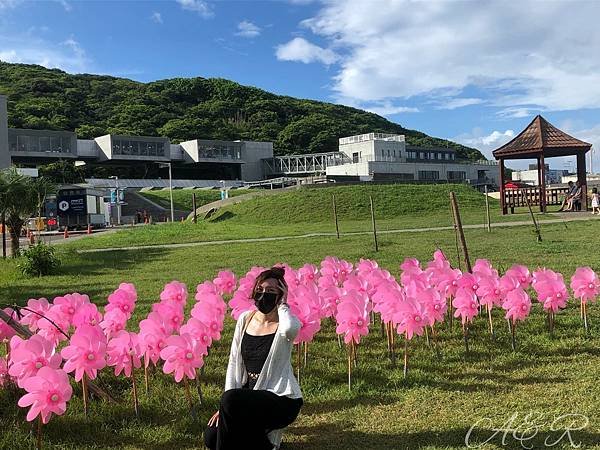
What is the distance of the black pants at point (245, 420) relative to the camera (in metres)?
3.40

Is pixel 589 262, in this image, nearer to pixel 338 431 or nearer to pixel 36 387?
pixel 338 431

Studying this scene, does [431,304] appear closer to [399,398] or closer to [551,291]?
[399,398]

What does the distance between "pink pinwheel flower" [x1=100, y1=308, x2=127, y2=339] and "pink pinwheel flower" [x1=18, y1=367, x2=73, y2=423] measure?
1.53 meters

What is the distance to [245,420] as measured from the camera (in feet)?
11.2

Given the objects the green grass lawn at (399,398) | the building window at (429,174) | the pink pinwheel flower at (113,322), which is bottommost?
the green grass lawn at (399,398)

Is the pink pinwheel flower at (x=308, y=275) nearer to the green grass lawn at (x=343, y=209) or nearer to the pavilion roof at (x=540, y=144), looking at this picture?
the green grass lawn at (x=343, y=209)

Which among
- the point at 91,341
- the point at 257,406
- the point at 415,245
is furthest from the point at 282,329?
the point at 415,245

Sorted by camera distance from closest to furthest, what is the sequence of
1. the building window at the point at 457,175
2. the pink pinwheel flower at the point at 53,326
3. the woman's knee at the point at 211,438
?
the woman's knee at the point at 211,438
the pink pinwheel flower at the point at 53,326
the building window at the point at 457,175

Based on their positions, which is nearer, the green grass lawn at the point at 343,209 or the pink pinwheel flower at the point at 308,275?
the pink pinwheel flower at the point at 308,275

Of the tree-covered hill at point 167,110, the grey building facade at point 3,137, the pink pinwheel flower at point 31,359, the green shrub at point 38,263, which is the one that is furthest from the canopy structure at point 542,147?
the tree-covered hill at point 167,110

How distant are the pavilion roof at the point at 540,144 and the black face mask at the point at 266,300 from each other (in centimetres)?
2884

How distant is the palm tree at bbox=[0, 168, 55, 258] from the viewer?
57.5 ft

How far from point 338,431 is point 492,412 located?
1.19 m

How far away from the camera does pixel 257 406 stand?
136 inches
